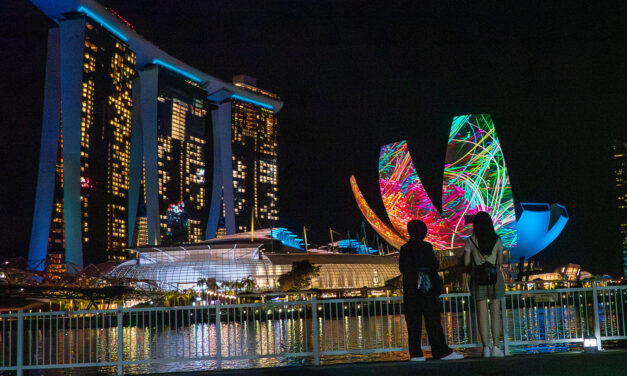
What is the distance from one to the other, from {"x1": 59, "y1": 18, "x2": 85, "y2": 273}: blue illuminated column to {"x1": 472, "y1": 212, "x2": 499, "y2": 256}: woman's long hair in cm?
6691

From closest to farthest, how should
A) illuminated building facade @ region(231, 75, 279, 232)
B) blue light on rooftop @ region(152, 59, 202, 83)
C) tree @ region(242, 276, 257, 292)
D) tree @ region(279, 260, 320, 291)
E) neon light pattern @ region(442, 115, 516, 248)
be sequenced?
neon light pattern @ region(442, 115, 516, 248)
tree @ region(279, 260, 320, 291)
tree @ region(242, 276, 257, 292)
blue light on rooftop @ region(152, 59, 202, 83)
illuminated building facade @ region(231, 75, 279, 232)

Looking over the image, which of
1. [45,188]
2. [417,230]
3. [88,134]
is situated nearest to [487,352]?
[417,230]

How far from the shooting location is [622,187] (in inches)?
2432

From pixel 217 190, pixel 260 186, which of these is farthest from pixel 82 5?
pixel 260 186

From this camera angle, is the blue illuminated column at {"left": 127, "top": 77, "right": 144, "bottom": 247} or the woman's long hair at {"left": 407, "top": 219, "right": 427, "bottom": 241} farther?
the blue illuminated column at {"left": 127, "top": 77, "right": 144, "bottom": 247}

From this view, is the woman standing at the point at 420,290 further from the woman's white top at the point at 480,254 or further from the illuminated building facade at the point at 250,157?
the illuminated building facade at the point at 250,157

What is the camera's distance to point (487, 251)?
851 centimetres

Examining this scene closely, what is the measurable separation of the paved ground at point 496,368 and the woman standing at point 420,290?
1.41 ft

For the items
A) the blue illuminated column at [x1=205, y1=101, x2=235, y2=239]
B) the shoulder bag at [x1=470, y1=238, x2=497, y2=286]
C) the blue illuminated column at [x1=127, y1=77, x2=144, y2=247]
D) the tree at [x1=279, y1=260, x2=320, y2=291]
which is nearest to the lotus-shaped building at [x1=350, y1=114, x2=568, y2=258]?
the tree at [x1=279, y1=260, x2=320, y2=291]

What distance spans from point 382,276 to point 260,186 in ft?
224

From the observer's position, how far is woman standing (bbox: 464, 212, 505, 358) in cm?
852

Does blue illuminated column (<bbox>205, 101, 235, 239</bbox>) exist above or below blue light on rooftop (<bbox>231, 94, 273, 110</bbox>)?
below

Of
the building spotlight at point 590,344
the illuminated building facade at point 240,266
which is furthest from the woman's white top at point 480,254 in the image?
the illuminated building facade at point 240,266

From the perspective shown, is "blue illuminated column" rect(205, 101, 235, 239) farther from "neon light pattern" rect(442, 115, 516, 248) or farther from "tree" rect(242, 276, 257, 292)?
"neon light pattern" rect(442, 115, 516, 248)
